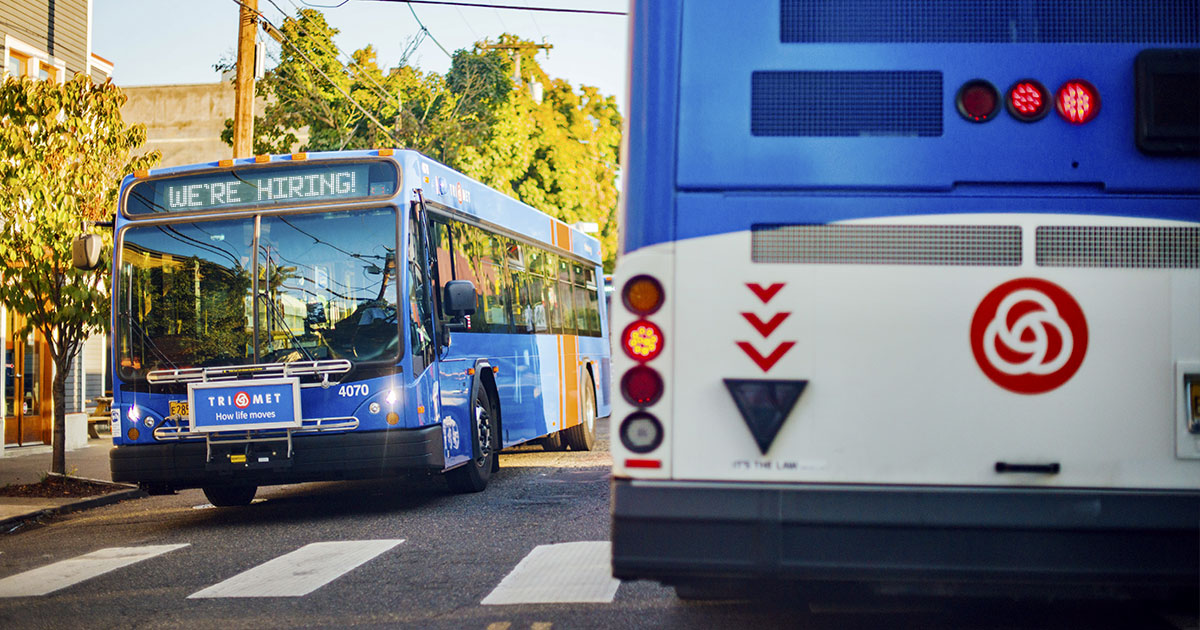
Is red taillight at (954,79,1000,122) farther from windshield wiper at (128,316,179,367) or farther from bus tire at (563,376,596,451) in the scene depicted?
bus tire at (563,376,596,451)

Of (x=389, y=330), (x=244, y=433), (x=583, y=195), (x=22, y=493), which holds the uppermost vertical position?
(x=583, y=195)

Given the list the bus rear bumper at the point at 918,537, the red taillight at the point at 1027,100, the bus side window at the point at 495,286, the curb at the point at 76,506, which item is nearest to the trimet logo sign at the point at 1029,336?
the bus rear bumper at the point at 918,537

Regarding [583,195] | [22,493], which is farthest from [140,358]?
[583,195]

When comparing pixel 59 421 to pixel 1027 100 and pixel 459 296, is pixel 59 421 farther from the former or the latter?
pixel 1027 100

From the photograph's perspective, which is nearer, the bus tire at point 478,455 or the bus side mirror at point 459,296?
the bus side mirror at point 459,296

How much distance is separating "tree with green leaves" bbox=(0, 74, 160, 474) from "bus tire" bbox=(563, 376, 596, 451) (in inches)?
242

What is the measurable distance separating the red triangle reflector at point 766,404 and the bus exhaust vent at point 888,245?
0.44 meters

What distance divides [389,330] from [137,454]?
229cm

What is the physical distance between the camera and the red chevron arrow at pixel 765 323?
15.7 ft

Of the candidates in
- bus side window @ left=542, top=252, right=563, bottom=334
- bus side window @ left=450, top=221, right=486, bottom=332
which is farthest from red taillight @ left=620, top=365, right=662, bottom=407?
bus side window @ left=542, top=252, right=563, bottom=334

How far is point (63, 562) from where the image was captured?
9250 mm

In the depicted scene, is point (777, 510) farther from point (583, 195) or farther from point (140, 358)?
point (583, 195)

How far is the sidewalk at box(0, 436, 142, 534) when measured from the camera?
12598mm

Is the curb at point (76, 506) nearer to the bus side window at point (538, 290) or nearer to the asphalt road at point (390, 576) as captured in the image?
the asphalt road at point (390, 576)
